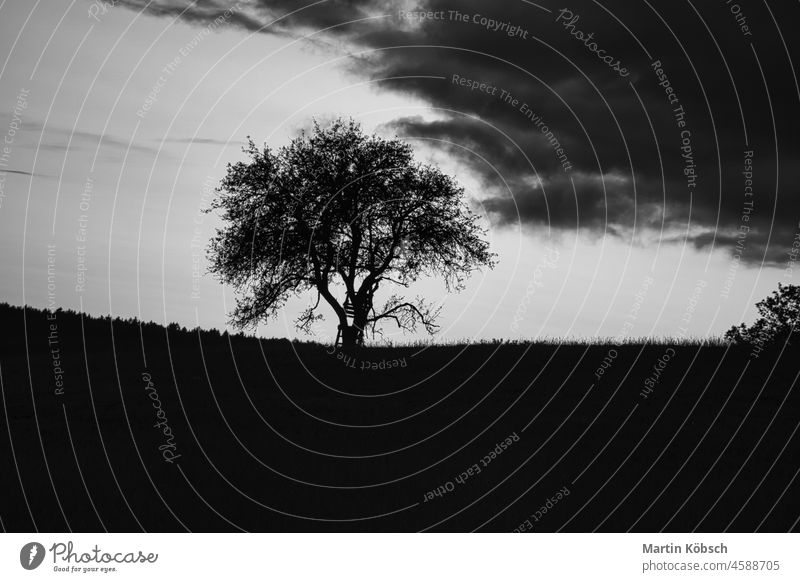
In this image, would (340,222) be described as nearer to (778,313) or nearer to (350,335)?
(350,335)

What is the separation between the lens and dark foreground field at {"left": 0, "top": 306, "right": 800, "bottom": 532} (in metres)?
15.3

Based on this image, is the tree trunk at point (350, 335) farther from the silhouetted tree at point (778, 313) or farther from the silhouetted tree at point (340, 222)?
the silhouetted tree at point (778, 313)
